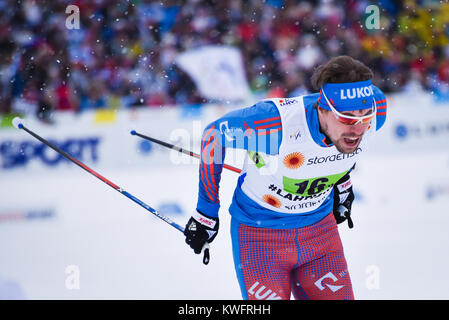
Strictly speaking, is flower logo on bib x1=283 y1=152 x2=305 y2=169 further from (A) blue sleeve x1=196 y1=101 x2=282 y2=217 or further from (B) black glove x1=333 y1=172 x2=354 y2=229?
(B) black glove x1=333 y1=172 x2=354 y2=229

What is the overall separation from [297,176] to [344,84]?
0.44 m

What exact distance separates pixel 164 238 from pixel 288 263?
2.01 m

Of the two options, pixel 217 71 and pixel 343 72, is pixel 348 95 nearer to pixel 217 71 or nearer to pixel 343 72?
pixel 343 72

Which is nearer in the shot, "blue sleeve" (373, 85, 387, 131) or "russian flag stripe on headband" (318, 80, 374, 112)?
"russian flag stripe on headband" (318, 80, 374, 112)

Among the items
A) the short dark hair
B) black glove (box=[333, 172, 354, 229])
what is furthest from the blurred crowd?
the short dark hair

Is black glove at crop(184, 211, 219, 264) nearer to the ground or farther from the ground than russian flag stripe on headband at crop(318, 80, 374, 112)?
nearer to the ground

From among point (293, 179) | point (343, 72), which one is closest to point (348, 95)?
point (343, 72)

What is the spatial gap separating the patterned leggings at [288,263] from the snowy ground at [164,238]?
1.09m

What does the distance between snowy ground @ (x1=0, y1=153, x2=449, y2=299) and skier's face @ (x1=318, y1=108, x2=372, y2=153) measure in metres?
1.53

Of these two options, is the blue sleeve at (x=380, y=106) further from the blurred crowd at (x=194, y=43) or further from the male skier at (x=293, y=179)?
the blurred crowd at (x=194, y=43)

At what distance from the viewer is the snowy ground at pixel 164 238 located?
13.0 ft

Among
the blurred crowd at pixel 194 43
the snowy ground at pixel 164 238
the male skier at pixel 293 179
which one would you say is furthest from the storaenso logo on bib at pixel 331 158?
the blurred crowd at pixel 194 43

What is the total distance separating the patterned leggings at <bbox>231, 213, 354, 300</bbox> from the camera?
2688 millimetres

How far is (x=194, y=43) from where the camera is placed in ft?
25.2
